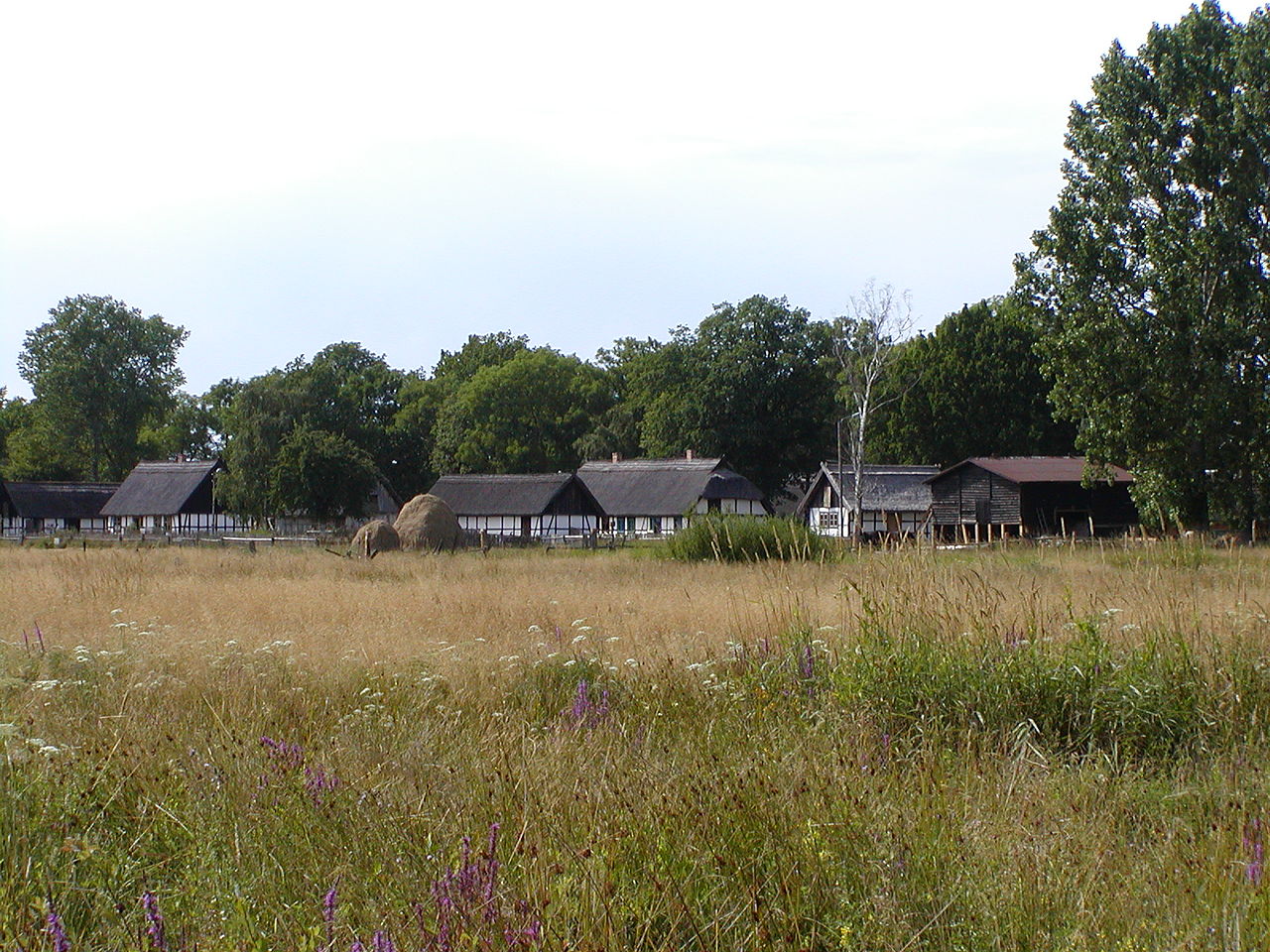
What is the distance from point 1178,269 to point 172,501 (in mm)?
58745

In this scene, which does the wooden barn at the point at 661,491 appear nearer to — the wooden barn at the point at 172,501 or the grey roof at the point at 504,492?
the grey roof at the point at 504,492

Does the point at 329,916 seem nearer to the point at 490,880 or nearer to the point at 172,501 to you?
the point at 490,880

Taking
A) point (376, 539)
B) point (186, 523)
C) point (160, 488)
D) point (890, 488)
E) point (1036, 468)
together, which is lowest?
point (186, 523)

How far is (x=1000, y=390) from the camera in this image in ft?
205

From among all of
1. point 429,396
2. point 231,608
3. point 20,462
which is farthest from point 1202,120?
point 20,462

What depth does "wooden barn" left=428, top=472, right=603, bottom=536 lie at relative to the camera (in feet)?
209

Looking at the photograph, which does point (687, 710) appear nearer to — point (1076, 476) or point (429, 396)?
point (1076, 476)

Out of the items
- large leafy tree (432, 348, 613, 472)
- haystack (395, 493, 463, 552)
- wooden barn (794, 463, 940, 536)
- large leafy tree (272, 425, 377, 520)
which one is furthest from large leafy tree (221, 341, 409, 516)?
wooden barn (794, 463, 940, 536)

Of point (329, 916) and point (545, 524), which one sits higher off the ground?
point (329, 916)

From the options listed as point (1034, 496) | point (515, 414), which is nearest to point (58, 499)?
point (515, 414)

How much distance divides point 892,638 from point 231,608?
8.31m

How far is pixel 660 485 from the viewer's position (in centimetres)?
6719

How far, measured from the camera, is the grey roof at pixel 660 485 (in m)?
64.9

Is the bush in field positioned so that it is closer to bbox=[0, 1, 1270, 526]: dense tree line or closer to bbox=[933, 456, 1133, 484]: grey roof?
bbox=[0, 1, 1270, 526]: dense tree line
